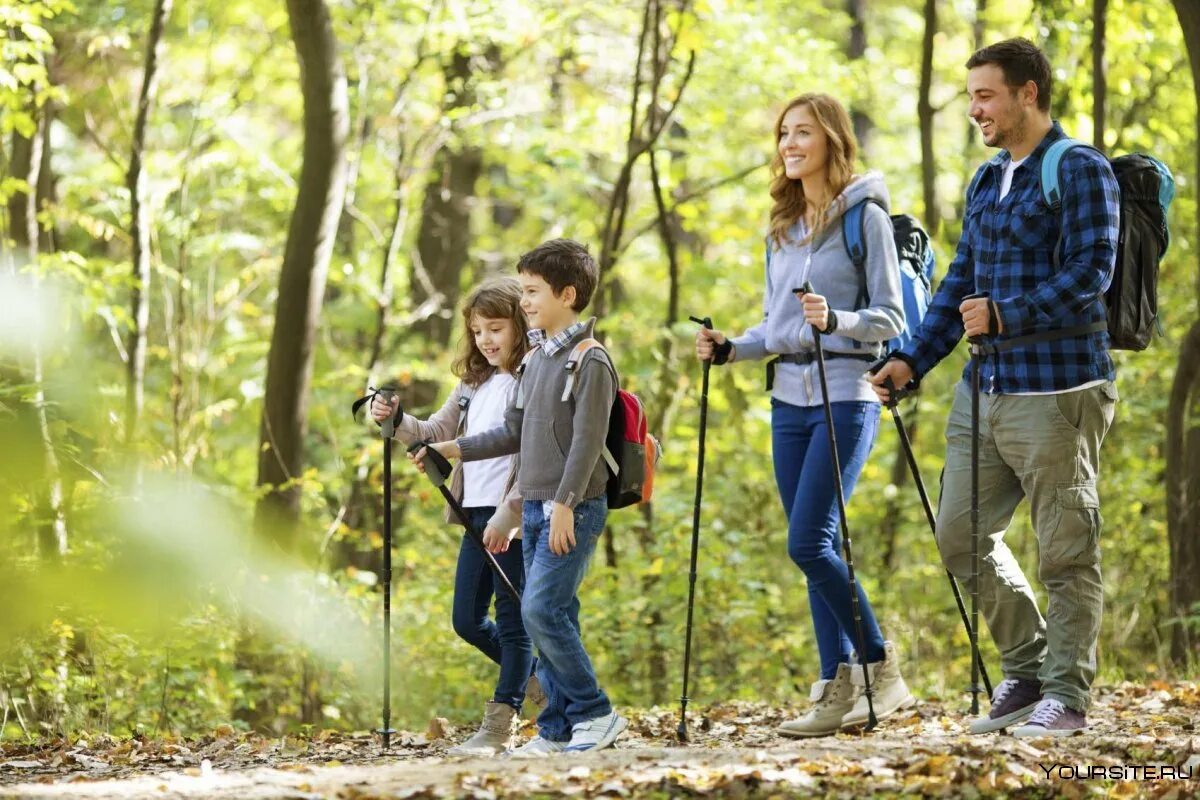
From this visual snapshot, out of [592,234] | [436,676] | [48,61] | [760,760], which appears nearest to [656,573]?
[436,676]

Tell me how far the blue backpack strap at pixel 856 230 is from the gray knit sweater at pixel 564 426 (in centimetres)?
109

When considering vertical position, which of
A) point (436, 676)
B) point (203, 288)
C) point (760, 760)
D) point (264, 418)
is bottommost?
point (436, 676)

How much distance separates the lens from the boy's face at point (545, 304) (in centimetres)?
496

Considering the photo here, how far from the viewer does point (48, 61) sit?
1068cm

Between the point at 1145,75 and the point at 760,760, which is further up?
the point at 1145,75

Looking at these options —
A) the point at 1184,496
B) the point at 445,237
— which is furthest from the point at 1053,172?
the point at 445,237

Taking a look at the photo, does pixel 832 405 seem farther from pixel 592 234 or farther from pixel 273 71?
pixel 592 234

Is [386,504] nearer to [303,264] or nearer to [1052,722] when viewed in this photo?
[1052,722]

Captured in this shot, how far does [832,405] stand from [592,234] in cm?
1156

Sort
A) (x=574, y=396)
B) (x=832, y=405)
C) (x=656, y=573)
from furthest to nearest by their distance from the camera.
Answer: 1. (x=656, y=573)
2. (x=832, y=405)
3. (x=574, y=396)

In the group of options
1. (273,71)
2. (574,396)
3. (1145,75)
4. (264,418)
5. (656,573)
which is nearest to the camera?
(574,396)

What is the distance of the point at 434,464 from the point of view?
16.5 ft

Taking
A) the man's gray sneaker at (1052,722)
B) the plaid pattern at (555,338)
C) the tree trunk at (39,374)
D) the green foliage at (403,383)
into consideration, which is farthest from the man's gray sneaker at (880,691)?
the tree trunk at (39,374)

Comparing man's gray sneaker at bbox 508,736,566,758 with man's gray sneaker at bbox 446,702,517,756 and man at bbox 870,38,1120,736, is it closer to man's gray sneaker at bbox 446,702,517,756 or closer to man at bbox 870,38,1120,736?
man's gray sneaker at bbox 446,702,517,756
